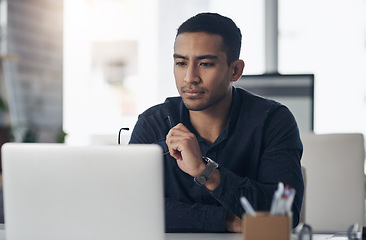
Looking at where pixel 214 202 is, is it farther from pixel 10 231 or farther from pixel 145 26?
pixel 145 26

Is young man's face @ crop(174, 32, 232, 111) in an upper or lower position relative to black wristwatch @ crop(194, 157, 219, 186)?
upper

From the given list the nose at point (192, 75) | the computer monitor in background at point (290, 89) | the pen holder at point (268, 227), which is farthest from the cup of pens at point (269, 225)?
the computer monitor in background at point (290, 89)

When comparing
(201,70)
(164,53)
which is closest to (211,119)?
(201,70)

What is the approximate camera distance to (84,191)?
120 centimetres

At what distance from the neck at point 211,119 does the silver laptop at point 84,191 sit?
0.80m

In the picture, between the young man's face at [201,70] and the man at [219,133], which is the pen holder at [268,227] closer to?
the man at [219,133]

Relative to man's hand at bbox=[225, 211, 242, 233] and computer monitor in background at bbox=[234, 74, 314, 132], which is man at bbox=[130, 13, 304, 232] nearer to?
man's hand at bbox=[225, 211, 242, 233]

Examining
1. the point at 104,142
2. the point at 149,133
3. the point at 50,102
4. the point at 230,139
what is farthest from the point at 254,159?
the point at 50,102

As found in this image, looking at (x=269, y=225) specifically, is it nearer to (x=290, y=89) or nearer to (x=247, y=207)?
(x=247, y=207)

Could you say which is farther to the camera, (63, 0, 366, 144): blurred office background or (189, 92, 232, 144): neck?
(63, 0, 366, 144): blurred office background

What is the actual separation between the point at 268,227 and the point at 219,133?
2.83ft

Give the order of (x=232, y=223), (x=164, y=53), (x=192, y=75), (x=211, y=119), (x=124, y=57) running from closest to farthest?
(x=232, y=223) < (x=192, y=75) < (x=211, y=119) < (x=164, y=53) < (x=124, y=57)

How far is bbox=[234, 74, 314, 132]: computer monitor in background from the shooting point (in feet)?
9.72

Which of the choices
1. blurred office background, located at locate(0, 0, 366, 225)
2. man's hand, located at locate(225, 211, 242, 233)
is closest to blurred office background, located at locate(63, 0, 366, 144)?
blurred office background, located at locate(0, 0, 366, 225)
